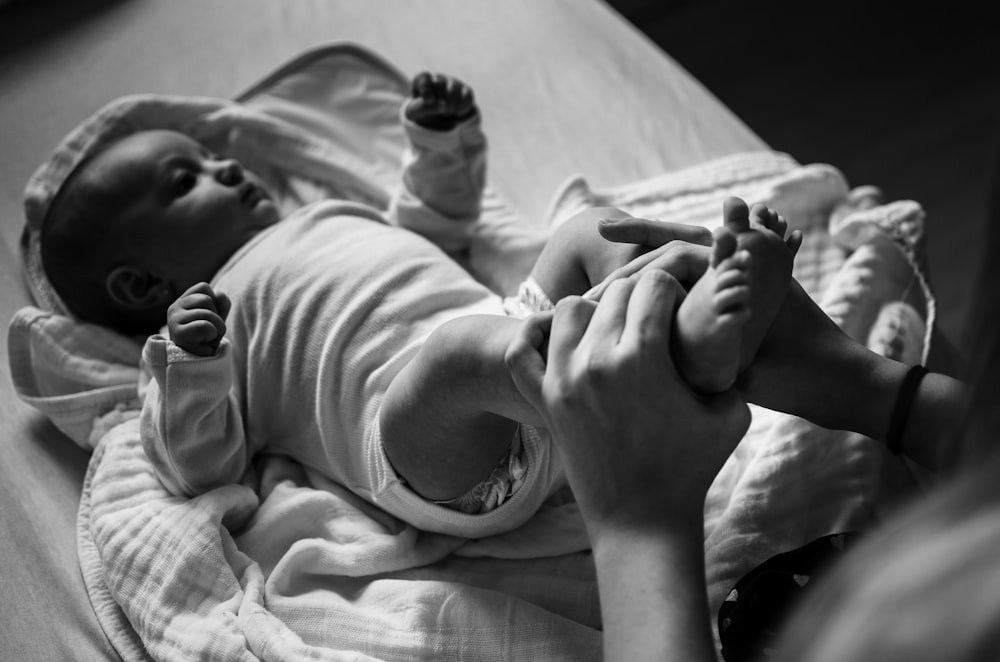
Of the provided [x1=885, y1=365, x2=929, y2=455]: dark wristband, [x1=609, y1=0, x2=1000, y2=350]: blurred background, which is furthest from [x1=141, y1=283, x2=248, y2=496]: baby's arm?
[x1=609, y1=0, x2=1000, y2=350]: blurred background

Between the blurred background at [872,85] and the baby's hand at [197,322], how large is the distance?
135cm

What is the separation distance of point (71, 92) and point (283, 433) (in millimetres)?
655

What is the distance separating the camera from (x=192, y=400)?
0.89 meters

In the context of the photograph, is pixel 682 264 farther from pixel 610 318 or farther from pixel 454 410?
pixel 454 410

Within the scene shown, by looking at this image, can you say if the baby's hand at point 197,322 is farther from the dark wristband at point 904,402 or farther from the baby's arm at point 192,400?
the dark wristband at point 904,402

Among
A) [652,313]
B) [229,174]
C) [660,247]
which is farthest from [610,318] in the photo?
[229,174]

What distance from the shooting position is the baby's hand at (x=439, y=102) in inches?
44.3

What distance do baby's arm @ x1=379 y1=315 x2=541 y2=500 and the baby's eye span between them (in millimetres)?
426

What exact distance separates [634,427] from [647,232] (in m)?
0.24

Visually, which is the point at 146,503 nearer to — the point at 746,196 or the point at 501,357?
the point at 501,357

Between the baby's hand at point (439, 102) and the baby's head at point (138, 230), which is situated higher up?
the baby's hand at point (439, 102)

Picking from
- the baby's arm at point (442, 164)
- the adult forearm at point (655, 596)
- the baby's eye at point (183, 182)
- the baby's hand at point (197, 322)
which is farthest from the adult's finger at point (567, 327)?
the baby's eye at point (183, 182)

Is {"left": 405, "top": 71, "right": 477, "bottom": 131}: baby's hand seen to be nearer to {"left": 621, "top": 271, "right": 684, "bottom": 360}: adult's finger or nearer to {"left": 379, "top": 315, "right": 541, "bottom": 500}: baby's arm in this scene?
{"left": 379, "top": 315, "right": 541, "bottom": 500}: baby's arm

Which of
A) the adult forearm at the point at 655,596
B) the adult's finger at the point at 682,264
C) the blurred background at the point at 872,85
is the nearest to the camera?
the adult forearm at the point at 655,596
